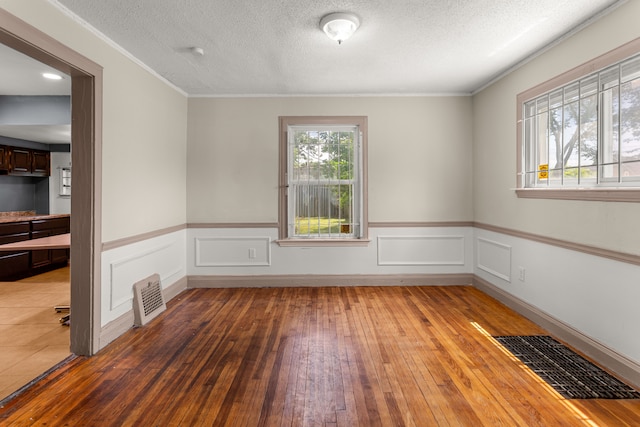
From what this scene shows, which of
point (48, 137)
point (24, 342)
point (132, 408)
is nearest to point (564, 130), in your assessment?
point (132, 408)

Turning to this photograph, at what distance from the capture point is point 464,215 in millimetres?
4387

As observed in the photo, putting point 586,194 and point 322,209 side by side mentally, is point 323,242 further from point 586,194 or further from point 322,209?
point 586,194

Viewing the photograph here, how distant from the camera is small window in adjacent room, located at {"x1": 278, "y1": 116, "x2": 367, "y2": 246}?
14.3 feet

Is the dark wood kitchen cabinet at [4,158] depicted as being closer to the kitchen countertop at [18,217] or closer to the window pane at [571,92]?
the kitchen countertop at [18,217]

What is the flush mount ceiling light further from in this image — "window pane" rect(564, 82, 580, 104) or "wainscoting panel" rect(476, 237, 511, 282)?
"wainscoting panel" rect(476, 237, 511, 282)

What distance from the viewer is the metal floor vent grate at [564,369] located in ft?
6.64

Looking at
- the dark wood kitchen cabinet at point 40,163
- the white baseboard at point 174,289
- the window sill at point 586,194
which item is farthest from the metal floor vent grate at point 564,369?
the dark wood kitchen cabinet at point 40,163

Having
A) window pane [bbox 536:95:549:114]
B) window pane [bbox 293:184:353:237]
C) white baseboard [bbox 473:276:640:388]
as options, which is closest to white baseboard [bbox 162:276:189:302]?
window pane [bbox 293:184:353:237]

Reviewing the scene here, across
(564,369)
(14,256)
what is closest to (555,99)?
(564,369)

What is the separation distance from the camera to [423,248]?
4398 millimetres

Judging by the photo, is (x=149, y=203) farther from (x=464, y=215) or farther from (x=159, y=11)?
(x=464, y=215)

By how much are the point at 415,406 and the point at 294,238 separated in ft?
9.08

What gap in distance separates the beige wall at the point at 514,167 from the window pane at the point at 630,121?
314 millimetres

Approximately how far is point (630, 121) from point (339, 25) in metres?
2.10
